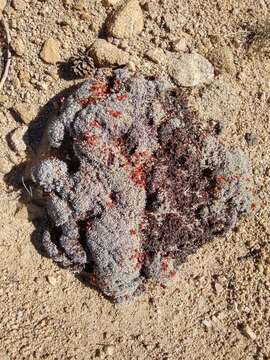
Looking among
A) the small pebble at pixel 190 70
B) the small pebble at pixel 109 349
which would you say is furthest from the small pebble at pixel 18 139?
the small pebble at pixel 109 349

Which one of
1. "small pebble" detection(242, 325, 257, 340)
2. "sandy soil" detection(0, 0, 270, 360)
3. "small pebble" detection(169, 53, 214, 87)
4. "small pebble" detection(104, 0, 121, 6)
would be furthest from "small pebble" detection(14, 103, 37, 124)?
"small pebble" detection(242, 325, 257, 340)

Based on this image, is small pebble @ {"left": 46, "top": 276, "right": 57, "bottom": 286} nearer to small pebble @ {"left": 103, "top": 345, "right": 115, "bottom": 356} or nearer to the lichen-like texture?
the lichen-like texture

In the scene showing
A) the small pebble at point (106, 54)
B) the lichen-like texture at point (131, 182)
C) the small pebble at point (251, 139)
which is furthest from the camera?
the small pebble at point (251, 139)

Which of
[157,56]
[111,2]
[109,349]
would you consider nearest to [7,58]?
[111,2]

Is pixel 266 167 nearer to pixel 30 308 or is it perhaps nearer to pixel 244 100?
pixel 244 100

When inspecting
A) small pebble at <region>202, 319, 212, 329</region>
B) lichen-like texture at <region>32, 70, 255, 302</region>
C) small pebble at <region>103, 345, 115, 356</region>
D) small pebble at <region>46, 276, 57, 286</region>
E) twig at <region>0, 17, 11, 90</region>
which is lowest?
small pebble at <region>103, 345, 115, 356</region>

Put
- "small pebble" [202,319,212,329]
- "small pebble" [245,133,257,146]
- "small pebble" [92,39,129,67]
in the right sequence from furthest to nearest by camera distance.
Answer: "small pebble" [245,133,257,146]
"small pebble" [202,319,212,329]
"small pebble" [92,39,129,67]

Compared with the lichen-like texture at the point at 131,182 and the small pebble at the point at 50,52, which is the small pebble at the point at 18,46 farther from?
the lichen-like texture at the point at 131,182
